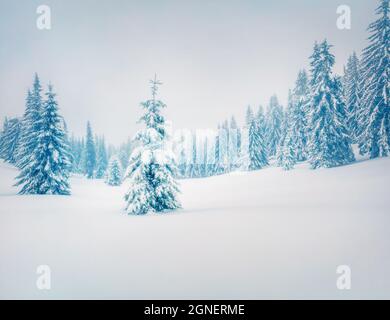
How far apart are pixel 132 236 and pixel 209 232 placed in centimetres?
356

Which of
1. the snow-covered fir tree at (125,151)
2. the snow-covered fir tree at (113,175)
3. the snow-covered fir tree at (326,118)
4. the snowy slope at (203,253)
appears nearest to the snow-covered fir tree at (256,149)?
the snow-covered fir tree at (326,118)

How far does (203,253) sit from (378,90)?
27.1m

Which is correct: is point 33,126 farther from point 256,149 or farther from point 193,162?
point 193,162

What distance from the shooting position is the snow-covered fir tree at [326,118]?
2716 cm

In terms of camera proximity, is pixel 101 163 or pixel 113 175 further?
pixel 101 163

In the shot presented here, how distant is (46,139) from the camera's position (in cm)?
2264

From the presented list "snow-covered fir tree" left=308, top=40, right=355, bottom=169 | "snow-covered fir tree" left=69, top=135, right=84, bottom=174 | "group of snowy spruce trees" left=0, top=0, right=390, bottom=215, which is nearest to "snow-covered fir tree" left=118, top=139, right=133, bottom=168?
"snow-covered fir tree" left=69, top=135, right=84, bottom=174

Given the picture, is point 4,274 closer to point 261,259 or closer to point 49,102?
point 261,259

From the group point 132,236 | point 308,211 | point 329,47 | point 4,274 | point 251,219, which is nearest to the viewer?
point 4,274

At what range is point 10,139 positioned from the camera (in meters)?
44.9

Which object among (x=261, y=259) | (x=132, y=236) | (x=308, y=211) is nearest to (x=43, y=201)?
(x=132, y=236)

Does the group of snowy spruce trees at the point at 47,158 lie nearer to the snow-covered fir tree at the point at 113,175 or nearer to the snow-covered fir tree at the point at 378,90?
the snow-covered fir tree at the point at 113,175

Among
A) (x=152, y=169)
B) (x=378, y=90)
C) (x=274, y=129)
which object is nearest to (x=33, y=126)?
(x=152, y=169)
